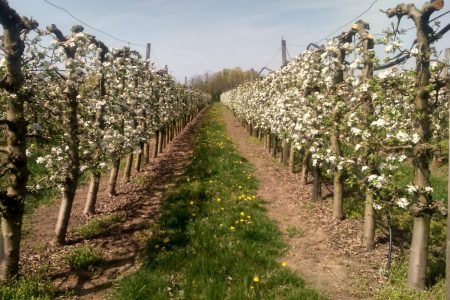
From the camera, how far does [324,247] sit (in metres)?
10.4

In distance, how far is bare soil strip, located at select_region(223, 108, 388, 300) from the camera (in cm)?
842

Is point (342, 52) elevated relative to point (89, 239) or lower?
elevated

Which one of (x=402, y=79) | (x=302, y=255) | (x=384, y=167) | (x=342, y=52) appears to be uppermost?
(x=342, y=52)

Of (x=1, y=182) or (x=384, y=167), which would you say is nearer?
(x=384, y=167)

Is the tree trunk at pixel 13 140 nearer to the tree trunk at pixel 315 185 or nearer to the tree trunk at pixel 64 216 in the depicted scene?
the tree trunk at pixel 64 216

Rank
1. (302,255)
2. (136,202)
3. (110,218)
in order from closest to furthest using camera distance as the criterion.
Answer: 1. (302,255)
2. (110,218)
3. (136,202)

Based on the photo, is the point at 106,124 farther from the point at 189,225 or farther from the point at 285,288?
the point at 285,288

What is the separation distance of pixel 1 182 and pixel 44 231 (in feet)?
18.4

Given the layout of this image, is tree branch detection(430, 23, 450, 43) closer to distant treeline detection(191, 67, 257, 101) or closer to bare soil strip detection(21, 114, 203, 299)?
bare soil strip detection(21, 114, 203, 299)

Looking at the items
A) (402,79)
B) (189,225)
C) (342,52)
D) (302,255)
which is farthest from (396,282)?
(342,52)

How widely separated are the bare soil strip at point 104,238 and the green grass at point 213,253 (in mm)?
479

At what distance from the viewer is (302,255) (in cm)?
980

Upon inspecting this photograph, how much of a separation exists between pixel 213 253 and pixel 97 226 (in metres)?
3.94

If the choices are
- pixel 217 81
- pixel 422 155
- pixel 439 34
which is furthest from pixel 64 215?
pixel 217 81
